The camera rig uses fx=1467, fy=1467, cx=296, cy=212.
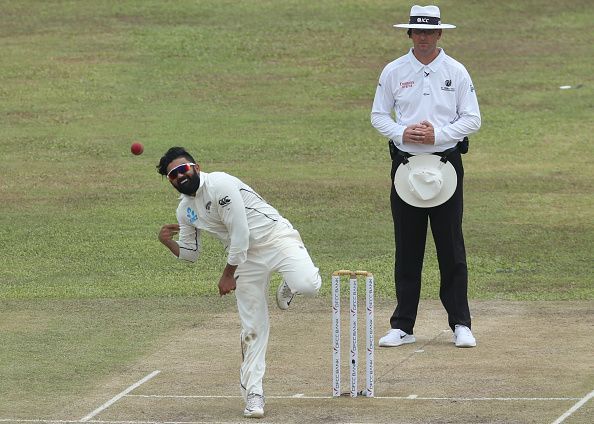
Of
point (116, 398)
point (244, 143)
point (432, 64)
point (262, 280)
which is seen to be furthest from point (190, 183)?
point (244, 143)

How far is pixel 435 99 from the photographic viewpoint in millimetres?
10422

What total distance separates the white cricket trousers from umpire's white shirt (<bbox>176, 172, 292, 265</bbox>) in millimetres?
104

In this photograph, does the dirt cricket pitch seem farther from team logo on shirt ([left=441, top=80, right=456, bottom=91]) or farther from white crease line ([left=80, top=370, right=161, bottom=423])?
team logo on shirt ([left=441, top=80, right=456, bottom=91])

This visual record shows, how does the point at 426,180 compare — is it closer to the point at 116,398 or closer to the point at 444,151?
the point at 444,151

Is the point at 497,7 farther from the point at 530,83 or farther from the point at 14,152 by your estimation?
the point at 14,152

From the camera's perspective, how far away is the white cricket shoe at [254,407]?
860 centimetres

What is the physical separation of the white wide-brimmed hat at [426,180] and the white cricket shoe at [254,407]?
239cm

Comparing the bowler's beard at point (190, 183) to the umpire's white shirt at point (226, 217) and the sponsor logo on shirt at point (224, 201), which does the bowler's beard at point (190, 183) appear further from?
the sponsor logo on shirt at point (224, 201)

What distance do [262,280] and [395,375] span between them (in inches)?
50.3

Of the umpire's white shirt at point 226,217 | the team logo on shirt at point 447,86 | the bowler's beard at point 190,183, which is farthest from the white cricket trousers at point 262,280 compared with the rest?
the team logo on shirt at point 447,86

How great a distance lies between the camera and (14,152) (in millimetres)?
19688

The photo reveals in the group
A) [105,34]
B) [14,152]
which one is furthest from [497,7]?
[14,152]

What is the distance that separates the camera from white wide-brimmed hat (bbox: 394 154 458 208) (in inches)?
407

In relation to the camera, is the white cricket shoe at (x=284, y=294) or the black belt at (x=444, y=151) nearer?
the white cricket shoe at (x=284, y=294)
